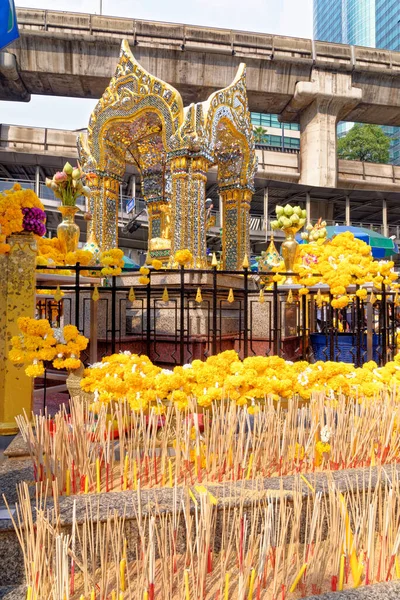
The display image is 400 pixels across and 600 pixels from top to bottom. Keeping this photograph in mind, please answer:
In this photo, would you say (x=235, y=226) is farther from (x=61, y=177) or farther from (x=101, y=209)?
(x=61, y=177)

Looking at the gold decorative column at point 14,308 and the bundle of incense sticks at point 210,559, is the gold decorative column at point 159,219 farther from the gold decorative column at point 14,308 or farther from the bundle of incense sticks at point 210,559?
the bundle of incense sticks at point 210,559

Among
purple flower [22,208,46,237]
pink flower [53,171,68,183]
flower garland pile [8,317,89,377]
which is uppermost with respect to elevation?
pink flower [53,171,68,183]

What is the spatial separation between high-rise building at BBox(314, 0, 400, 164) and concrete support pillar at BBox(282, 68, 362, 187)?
37271 mm

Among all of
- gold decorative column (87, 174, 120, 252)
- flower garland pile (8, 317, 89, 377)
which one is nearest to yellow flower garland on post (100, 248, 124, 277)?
flower garland pile (8, 317, 89, 377)

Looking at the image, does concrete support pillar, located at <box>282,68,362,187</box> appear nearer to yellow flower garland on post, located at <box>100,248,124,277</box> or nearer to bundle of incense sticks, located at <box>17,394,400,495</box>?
yellow flower garland on post, located at <box>100,248,124,277</box>

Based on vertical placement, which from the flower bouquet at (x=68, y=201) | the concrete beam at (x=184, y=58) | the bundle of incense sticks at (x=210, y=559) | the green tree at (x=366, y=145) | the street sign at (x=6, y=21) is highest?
the green tree at (x=366, y=145)

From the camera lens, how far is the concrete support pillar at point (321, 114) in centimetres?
2109

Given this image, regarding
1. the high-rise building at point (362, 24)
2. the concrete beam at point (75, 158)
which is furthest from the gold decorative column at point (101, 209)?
the high-rise building at point (362, 24)

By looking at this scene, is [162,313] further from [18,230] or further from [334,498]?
[334,498]

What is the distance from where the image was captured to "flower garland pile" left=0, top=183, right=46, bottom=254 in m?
3.38

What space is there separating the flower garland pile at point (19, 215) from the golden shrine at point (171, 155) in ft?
13.8

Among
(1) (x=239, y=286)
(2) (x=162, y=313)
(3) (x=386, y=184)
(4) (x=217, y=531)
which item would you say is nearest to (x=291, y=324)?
(1) (x=239, y=286)

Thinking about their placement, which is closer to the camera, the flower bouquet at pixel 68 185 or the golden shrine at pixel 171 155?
the flower bouquet at pixel 68 185

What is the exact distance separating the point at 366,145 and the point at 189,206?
31295mm
